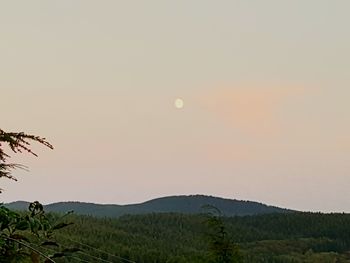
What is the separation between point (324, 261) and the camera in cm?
18525

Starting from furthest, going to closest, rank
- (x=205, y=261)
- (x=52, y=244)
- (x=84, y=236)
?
(x=84, y=236) → (x=205, y=261) → (x=52, y=244)

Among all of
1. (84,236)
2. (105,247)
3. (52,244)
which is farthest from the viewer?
(84,236)

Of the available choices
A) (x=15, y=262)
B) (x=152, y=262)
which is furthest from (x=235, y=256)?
(x=152, y=262)

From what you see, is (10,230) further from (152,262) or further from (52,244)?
(152,262)

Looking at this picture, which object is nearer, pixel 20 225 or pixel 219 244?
pixel 20 225

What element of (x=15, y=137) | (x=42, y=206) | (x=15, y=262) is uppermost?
(x=15, y=137)

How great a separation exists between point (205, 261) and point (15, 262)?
1513 centimetres

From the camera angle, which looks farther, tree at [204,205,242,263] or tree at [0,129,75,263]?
tree at [204,205,242,263]

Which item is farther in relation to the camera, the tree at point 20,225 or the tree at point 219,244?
the tree at point 219,244

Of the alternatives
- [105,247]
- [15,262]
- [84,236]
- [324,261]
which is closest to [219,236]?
[15,262]

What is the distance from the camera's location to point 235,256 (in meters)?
19.9

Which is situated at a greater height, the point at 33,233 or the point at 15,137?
the point at 15,137

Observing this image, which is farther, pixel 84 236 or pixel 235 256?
pixel 84 236

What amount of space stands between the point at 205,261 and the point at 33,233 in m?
15.3
